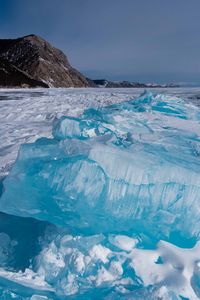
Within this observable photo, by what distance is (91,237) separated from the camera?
2.63 m

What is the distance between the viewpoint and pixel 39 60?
273 ft

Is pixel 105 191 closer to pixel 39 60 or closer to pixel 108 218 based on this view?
pixel 108 218

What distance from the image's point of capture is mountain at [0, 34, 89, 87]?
263 ft

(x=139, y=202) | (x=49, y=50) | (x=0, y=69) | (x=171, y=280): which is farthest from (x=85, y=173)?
(x=49, y=50)

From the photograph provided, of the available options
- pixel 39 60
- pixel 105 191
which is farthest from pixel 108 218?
pixel 39 60

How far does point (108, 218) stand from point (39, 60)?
84780 mm

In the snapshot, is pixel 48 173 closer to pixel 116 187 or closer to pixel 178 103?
pixel 116 187

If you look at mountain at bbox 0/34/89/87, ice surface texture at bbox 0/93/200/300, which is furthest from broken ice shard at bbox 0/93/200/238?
mountain at bbox 0/34/89/87

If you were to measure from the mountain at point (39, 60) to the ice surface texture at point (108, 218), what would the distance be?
236 feet

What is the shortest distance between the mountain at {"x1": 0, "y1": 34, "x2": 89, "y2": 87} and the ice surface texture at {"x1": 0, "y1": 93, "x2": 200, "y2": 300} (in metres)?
72.1

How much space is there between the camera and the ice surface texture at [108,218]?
94.9 inches

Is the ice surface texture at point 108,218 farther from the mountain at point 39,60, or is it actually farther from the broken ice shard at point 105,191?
the mountain at point 39,60

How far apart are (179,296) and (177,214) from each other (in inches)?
25.6

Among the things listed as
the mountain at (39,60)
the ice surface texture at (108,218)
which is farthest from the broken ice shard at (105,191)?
the mountain at (39,60)
